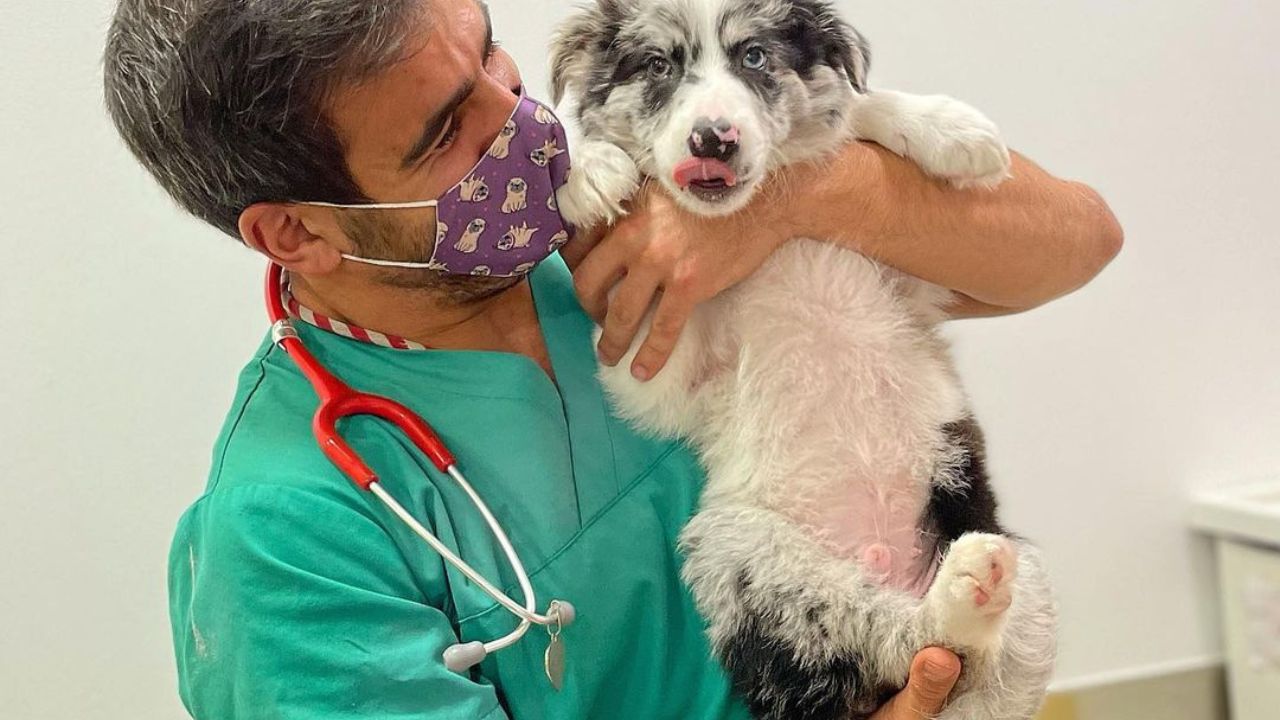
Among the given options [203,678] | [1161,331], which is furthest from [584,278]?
[1161,331]

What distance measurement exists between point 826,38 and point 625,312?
1.95 feet

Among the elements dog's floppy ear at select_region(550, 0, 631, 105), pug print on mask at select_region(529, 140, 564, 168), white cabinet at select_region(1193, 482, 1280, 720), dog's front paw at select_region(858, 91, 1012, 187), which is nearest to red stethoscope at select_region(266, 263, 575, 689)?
pug print on mask at select_region(529, 140, 564, 168)

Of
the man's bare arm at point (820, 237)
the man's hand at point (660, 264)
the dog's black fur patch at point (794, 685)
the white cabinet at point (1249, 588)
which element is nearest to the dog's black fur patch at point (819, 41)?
the man's bare arm at point (820, 237)

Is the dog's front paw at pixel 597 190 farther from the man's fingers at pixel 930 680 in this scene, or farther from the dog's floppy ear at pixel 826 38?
the man's fingers at pixel 930 680

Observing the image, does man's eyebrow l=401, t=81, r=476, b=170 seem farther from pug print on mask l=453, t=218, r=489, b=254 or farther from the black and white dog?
the black and white dog

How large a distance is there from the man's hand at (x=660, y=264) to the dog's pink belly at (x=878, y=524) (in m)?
0.34

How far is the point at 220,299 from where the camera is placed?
2.51 metres

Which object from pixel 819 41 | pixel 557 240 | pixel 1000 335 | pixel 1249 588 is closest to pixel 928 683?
pixel 557 240

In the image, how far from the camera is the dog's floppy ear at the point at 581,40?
190cm

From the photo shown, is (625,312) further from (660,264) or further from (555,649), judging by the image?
(555,649)

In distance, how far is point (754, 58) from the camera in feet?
5.81

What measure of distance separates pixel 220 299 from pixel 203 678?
1.25 m

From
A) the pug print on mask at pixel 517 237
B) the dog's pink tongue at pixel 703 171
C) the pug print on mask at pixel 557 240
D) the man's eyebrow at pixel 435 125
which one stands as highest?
the man's eyebrow at pixel 435 125

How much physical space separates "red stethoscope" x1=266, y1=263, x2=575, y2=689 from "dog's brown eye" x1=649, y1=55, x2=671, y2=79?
68 cm
